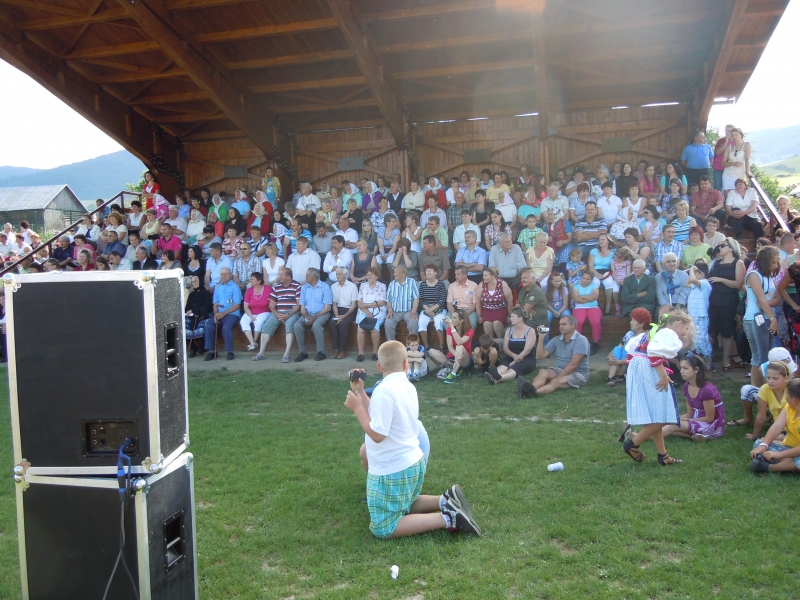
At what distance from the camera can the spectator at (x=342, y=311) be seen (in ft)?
34.7

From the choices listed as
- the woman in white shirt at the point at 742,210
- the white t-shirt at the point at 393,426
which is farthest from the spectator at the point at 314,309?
the woman in white shirt at the point at 742,210

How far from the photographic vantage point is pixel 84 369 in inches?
Answer: 106

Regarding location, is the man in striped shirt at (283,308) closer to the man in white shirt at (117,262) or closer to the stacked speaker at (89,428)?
the man in white shirt at (117,262)

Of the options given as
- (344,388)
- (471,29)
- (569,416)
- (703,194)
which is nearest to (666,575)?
(569,416)

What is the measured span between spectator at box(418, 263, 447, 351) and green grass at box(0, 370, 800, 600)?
319cm

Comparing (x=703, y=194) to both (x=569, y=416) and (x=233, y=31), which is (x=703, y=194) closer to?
(x=569, y=416)

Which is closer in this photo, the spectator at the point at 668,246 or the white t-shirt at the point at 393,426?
the white t-shirt at the point at 393,426

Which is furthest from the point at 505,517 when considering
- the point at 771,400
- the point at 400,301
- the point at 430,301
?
the point at 400,301

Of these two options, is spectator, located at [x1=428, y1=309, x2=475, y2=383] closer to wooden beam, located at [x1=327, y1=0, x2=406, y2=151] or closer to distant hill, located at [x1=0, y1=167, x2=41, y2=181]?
wooden beam, located at [x1=327, y1=0, x2=406, y2=151]

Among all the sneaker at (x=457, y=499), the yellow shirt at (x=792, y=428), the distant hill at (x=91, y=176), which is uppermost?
the distant hill at (x=91, y=176)

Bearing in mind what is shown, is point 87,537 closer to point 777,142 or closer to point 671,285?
point 671,285

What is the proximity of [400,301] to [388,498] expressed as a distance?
20.8ft

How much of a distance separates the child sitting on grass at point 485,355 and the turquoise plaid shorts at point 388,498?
462cm

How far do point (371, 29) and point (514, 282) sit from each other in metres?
5.62
